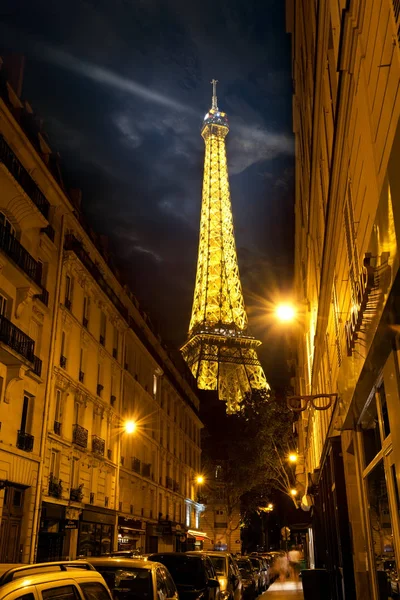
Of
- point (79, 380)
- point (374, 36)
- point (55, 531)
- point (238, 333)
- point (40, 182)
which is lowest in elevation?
point (55, 531)

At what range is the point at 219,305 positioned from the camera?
3853 inches

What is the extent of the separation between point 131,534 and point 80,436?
422 inches

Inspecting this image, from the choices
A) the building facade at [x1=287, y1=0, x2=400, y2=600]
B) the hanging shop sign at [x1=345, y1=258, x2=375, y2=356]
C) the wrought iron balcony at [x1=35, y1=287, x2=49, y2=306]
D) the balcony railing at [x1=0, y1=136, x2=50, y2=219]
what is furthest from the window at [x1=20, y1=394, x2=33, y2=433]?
the hanging shop sign at [x1=345, y1=258, x2=375, y2=356]

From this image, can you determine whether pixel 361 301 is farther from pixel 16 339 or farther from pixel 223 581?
pixel 16 339

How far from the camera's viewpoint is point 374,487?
8922 mm

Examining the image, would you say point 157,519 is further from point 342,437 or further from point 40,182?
point 342,437

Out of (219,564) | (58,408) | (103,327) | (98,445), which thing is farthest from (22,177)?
(219,564)

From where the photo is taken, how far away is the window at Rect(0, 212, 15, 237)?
21.2 m

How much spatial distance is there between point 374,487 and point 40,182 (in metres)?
20.0

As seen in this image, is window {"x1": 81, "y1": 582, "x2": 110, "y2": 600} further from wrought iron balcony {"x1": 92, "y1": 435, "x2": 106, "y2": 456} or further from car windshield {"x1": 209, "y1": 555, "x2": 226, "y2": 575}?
wrought iron balcony {"x1": 92, "y1": 435, "x2": 106, "y2": 456}

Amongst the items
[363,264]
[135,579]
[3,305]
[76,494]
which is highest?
[3,305]

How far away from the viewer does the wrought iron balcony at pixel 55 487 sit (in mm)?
23316

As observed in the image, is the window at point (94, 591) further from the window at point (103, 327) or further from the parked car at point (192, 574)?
the window at point (103, 327)

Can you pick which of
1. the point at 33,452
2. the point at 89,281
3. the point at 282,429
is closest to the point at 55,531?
the point at 33,452
